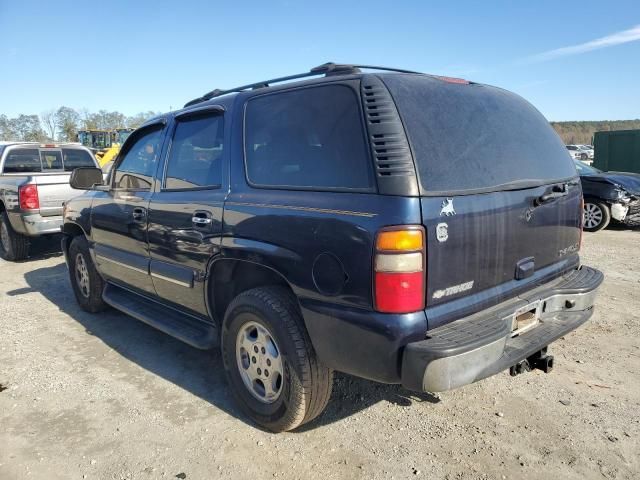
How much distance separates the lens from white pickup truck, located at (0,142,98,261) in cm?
707

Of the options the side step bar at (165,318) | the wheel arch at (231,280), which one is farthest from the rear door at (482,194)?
the side step bar at (165,318)

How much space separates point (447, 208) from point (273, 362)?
1345 mm

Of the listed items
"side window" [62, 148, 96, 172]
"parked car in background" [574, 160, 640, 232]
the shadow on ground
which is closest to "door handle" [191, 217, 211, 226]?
the shadow on ground

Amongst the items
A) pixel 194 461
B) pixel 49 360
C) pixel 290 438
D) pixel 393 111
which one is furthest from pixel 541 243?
pixel 49 360

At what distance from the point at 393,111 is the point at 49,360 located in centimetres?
353

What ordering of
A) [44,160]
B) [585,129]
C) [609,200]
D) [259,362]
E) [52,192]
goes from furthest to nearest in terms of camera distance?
[585,129] → [609,200] → [44,160] → [52,192] → [259,362]

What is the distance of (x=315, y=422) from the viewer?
9.95ft

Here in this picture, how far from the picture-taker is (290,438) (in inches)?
113

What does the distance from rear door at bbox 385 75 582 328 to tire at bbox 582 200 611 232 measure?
23.4 ft

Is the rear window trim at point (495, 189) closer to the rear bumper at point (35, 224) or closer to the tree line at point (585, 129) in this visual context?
the rear bumper at point (35, 224)

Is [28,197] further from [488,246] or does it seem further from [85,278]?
[488,246]

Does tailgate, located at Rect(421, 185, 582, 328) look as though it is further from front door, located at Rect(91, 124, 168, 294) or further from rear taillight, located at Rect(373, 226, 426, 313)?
front door, located at Rect(91, 124, 168, 294)

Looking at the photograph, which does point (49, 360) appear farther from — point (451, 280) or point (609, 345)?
point (609, 345)

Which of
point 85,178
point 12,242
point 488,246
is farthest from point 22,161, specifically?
point 488,246
